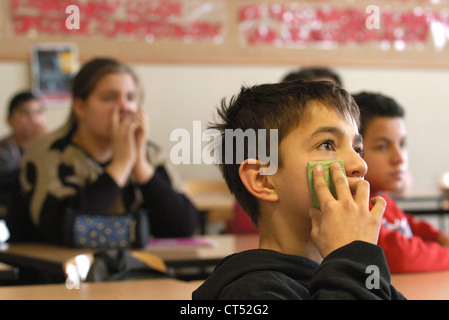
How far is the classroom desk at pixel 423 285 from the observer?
1.22 metres

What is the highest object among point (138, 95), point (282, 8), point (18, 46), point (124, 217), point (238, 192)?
point (282, 8)

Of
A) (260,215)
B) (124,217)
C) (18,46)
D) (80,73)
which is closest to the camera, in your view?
(260,215)

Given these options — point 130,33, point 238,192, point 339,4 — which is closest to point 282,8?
point 339,4

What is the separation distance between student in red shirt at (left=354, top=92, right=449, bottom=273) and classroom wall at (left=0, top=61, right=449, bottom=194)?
2508 millimetres

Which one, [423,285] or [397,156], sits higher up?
[397,156]

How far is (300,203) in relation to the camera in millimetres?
874

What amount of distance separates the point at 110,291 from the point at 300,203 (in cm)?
59

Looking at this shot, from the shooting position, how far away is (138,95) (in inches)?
93.5

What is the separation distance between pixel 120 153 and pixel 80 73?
1.13 feet

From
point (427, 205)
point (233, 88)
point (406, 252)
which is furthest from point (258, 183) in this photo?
point (427, 205)

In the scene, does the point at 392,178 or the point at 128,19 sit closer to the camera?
the point at 392,178

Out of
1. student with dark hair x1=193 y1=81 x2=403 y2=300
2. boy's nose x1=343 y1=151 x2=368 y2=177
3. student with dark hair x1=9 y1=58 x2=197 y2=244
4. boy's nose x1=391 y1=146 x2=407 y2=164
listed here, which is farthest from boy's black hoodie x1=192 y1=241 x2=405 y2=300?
student with dark hair x1=9 y1=58 x2=197 y2=244

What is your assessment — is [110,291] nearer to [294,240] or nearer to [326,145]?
[294,240]

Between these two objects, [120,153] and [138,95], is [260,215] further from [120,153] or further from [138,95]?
[138,95]
